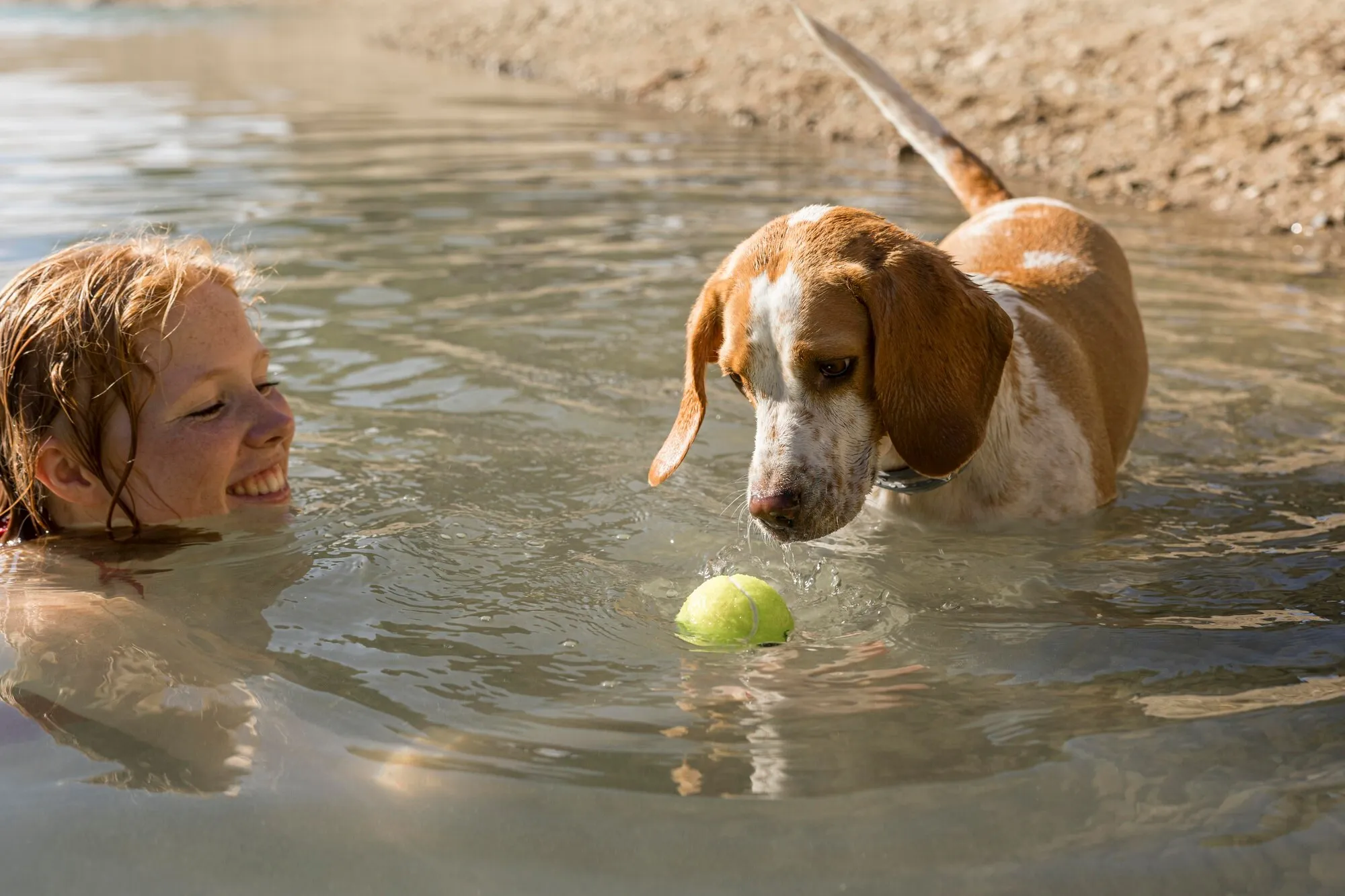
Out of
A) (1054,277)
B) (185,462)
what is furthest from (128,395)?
(1054,277)

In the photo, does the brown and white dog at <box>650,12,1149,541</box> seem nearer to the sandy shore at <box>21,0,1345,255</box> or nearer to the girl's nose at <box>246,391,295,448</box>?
the girl's nose at <box>246,391,295,448</box>

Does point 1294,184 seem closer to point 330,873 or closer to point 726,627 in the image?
point 726,627

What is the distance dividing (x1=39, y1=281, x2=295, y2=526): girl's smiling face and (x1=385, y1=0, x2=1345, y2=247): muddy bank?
6.88 metres

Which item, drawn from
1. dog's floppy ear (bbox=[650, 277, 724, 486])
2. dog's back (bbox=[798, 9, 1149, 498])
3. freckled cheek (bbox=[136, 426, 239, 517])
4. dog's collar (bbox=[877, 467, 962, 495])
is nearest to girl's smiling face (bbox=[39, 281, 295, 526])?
freckled cheek (bbox=[136, 426, 239, 517])

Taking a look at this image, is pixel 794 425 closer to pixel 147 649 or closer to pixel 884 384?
pixel 884 384

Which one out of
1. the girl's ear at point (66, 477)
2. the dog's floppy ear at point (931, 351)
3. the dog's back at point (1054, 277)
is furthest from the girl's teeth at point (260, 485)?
the dog's back at point (1054, 277)

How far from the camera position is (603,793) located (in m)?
2.85

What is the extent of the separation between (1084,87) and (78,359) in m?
9.85

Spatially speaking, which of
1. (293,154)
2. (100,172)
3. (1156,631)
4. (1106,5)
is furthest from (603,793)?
(1106,5)

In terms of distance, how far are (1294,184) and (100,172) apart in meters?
8.77

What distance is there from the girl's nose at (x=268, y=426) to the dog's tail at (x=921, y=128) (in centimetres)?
293

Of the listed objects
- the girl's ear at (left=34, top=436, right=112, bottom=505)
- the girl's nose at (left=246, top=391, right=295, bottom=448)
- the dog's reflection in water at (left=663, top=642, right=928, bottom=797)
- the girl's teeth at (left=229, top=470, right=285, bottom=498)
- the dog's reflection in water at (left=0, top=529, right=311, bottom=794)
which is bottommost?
the dog's reflection in water at (left=663, top=642, right=928, bottom=797)

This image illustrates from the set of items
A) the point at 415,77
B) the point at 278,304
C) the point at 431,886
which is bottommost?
the point at 431,886

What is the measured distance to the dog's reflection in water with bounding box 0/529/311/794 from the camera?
305cm
